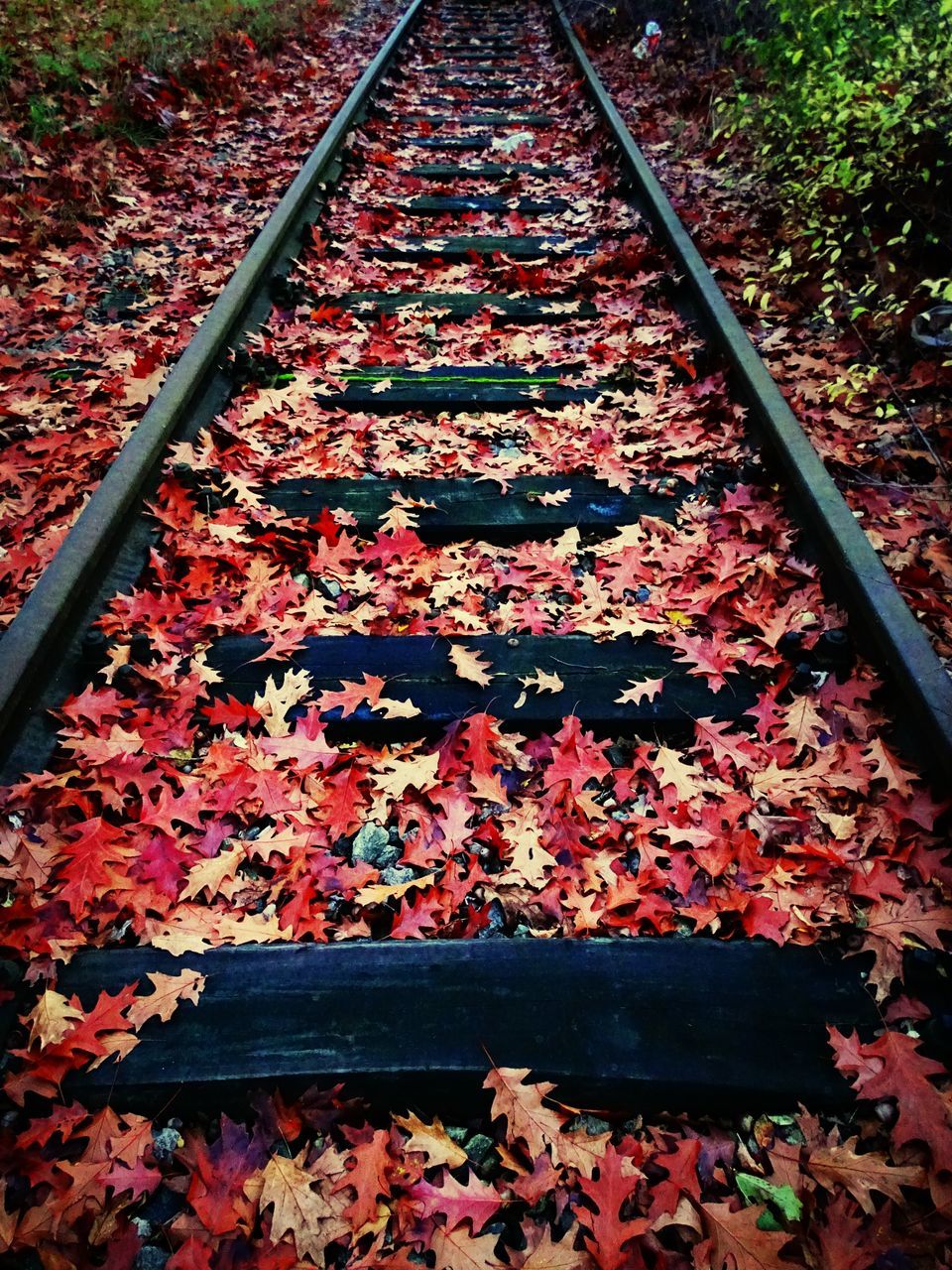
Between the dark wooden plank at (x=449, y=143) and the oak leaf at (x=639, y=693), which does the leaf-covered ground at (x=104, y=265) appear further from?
the oak leaf at (x=639, y=693)

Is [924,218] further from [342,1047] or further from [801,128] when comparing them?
[342,1047]

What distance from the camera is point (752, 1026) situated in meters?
1.72

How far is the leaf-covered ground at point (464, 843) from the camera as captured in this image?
153cm

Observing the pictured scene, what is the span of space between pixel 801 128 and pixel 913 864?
5747 millimetres

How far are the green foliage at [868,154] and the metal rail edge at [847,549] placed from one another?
73cm

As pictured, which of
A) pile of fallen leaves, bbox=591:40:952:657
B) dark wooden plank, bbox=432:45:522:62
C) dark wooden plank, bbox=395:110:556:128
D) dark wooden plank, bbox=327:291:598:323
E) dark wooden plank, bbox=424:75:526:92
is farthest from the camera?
dark wooden plank, bbox=432:45:522:62

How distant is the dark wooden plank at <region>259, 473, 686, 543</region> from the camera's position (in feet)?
10.1

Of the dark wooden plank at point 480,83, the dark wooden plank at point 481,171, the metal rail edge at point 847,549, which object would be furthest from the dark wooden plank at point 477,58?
the metal rail edge at point 847,549

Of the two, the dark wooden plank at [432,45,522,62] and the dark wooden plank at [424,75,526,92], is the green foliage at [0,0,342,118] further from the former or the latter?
the dark wooden plank at [424,75,526,92]

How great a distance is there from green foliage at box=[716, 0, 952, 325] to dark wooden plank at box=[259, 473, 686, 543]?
1910mm

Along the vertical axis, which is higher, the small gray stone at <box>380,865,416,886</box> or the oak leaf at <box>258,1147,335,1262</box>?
the small gray stone at <box>380,865,416,886</box>

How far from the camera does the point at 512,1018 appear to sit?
173 cm

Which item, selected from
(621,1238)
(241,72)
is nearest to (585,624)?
(621,1238)

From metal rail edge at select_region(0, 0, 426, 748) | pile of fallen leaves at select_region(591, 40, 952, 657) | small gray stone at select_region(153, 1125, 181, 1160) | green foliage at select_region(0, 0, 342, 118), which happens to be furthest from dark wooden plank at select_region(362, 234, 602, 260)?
small gray stone at select_region(153, 1125, 181, 1160)
